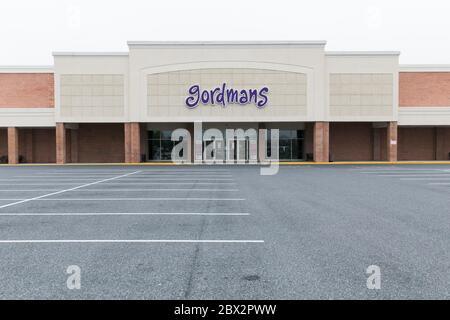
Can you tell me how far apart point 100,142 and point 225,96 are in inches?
488

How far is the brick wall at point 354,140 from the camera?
1371 inches

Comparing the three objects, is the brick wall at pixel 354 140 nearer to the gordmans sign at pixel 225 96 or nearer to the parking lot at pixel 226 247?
the gordmans sign at pixel 225 96

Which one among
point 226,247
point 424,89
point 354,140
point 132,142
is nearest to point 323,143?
point 354,140

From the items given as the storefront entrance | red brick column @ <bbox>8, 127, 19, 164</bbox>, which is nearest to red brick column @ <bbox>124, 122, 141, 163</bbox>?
the storefront entrance

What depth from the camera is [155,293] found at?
13.1 feet

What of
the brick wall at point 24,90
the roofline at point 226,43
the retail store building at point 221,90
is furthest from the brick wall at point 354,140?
the brick wall at point 24,90

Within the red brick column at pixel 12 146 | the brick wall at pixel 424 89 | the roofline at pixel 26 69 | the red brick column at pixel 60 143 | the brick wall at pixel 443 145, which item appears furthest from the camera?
the brick wall at pixel 443 145

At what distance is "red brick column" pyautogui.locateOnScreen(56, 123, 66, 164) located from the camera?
31812mm

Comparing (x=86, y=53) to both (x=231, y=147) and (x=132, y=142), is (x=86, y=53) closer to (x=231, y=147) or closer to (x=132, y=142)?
(x=132, y=142)

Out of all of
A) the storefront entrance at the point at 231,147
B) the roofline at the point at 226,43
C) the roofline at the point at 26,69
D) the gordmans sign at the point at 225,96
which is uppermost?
the roofline at the point at 226,43

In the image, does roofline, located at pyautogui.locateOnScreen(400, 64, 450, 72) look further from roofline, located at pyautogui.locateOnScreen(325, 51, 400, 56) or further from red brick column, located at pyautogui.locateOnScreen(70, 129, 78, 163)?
red brick column, located at pyautogui.locateOnScreen(70, 129, 78, 163)

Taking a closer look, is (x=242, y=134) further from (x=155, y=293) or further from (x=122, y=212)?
(x=155, y=293)

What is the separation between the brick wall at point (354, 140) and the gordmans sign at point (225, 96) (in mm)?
7893

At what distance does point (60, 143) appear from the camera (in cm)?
3184
